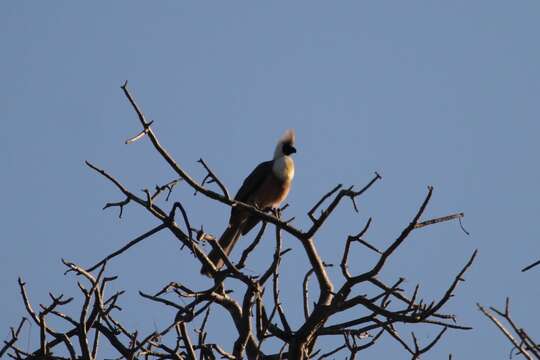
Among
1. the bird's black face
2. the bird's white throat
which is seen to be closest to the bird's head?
the bird's black face

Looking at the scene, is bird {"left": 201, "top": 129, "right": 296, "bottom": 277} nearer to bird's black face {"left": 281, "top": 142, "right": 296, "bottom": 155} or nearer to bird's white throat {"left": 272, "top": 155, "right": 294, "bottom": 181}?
bird's white throat {"left": 272, "top": 155, "right": 294, "bottom": 181}

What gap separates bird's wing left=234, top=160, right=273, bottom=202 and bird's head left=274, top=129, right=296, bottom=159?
425 mm

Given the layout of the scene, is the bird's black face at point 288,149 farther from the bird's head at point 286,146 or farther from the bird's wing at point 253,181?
the bird's wing at point 253,181

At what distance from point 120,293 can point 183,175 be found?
21.8 inches

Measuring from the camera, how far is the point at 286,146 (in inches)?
369

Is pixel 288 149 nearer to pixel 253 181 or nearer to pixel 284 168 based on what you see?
pixel 284 168

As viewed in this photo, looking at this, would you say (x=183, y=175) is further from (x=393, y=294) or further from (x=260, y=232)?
(x=393, y=294)

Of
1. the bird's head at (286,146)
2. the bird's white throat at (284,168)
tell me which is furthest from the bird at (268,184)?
the bird's head at (286,146)

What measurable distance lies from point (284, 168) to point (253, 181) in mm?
294

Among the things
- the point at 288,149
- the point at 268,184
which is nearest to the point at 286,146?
the point at 288,149

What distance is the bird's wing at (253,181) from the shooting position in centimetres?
864

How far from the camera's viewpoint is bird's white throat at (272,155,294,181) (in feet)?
28.3

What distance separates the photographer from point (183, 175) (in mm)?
4195

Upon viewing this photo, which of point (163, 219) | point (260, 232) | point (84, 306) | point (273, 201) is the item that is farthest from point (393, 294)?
point (273, 201)
